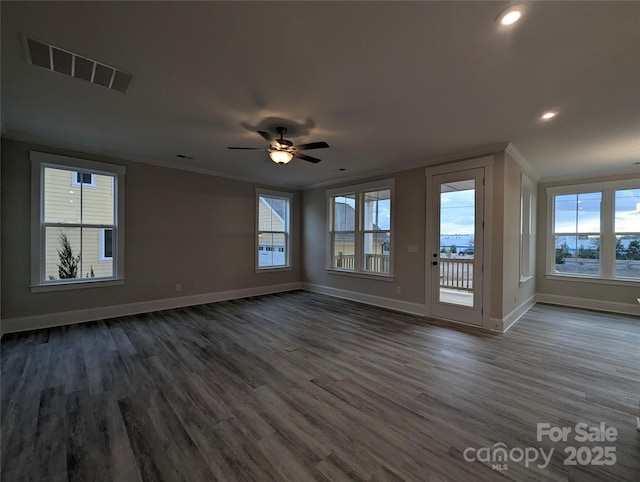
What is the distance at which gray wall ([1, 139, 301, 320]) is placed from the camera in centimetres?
375

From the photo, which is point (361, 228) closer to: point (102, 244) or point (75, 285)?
point (102, 244)

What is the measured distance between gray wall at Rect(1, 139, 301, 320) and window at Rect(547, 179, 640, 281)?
6.23 metres

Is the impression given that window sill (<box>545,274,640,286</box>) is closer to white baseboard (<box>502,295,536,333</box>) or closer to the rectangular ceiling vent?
white baseboard (<box>502,295,536,333</box>)

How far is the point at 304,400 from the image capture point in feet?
7.39

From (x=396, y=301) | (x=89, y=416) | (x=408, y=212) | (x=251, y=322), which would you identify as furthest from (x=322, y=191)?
(x=89, y=416)

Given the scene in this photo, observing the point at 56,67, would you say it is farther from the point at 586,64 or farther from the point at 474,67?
the point at 586,64

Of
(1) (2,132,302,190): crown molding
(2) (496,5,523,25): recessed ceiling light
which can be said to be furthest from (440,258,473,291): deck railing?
(1) (2,132,302,190): crown molding

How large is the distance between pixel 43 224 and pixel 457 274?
6911mm

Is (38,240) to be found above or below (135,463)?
above

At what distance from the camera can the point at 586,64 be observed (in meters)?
2.09

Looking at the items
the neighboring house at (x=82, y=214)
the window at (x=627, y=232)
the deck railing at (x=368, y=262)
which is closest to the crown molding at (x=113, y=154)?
the neighboring house at (x=82, y=214)

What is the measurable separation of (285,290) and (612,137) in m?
6.27

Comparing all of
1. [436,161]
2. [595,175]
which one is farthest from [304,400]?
[595,175]

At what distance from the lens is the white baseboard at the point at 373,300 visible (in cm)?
484
